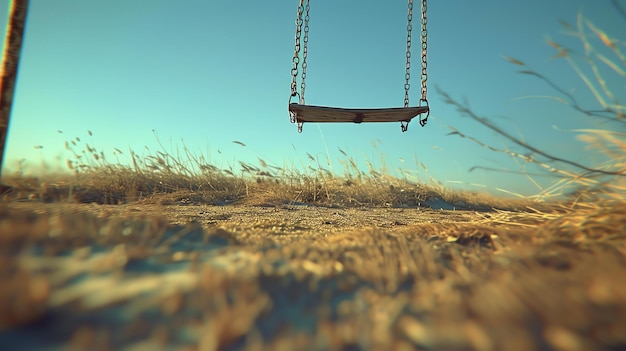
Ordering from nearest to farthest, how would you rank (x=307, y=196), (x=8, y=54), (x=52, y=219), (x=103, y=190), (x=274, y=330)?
(x=274, y=330)
(x=52, y=219)
(x=8, y=54)
(x=103, y=190)
(x=307, y=196)

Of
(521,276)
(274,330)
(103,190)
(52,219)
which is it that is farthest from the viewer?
(103,190)

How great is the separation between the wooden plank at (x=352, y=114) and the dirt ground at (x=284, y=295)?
2974mm

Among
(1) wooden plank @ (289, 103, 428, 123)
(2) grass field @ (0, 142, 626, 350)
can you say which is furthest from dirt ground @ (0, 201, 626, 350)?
(1) wooden plank @ (289, 103, 428, 123)

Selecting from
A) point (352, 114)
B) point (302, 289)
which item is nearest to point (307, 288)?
point (302, 289)

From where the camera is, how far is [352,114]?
3.99 metres

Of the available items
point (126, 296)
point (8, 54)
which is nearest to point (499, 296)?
point (126, 296)

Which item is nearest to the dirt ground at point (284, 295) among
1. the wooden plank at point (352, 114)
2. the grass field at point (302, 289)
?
the grass field at point (302, 289)

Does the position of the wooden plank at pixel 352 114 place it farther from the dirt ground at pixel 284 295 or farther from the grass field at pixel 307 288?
the dirt ground at pixel 284 295

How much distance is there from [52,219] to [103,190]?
4.12 meters

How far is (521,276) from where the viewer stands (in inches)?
28.5

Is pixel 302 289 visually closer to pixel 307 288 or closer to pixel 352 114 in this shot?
pixel 307 288

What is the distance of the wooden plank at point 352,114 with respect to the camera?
152 inches

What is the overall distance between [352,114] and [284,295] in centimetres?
345

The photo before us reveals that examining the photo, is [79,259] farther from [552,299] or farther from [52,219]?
[552,299]
